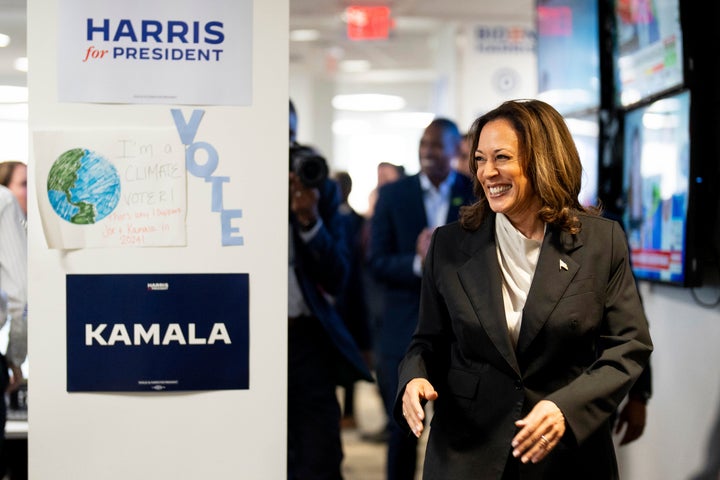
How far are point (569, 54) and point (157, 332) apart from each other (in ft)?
10.4

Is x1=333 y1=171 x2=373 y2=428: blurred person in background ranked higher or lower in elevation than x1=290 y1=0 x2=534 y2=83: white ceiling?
lower

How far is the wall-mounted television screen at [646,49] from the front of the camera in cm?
331

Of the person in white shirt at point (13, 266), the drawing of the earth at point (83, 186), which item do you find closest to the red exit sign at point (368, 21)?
the person in white shirt at point (13, 266)

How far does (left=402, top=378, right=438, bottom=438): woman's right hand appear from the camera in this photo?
198 cm

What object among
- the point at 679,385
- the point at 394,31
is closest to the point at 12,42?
the point at 679,385

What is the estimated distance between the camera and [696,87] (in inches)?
124

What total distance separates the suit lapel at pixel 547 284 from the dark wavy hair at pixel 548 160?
57mm

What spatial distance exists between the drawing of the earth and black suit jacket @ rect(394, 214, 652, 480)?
911mm

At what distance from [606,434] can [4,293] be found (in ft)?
5.85

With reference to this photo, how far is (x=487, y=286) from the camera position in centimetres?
210

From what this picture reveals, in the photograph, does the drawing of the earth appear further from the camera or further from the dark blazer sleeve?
the dark blazer sleeve

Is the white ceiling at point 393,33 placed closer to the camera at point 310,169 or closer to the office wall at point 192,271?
the camera at point 310,169

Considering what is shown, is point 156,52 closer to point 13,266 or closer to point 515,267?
point 13,266

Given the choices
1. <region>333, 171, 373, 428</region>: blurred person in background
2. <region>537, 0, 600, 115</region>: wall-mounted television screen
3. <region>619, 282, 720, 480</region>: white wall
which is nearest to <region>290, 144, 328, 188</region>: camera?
<region>619, 282, 720, 480</region>: white wall
